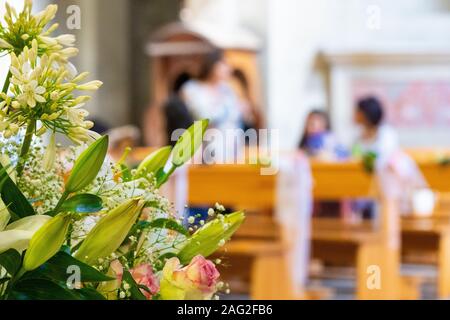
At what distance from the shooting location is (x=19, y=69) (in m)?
1.04

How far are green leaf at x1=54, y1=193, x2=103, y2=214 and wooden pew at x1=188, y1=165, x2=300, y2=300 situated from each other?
4.26m

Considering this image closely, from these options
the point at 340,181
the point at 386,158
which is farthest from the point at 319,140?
the point at 386,158

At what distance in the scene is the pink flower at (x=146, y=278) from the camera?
3.49 ft

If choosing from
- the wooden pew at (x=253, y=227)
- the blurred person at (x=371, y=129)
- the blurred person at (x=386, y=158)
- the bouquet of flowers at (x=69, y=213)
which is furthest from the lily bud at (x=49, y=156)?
the blurred person at (x=371, y=129)

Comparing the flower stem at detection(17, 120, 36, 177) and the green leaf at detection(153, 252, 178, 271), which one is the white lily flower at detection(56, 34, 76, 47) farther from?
the green leaf at detection(153, 252, 178, 271)

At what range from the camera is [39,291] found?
0.99m

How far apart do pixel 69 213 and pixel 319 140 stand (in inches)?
292

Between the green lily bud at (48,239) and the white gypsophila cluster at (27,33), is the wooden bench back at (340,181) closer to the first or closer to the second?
the white gypsophila cluster at (27,33)

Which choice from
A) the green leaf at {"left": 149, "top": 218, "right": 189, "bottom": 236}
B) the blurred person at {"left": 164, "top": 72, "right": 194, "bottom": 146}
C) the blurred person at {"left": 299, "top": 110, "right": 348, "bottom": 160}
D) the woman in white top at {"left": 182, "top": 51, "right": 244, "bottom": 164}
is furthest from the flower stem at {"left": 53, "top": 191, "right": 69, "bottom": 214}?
the blurred person at {"left": 299, "top": 110, "right": 348, "bottom": 160}

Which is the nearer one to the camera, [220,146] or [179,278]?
[179,278]

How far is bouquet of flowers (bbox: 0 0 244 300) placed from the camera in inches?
39.2

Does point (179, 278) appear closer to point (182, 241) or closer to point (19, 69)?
point (182, 241)

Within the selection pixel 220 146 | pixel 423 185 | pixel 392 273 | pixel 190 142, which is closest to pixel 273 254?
pixel 392 273
